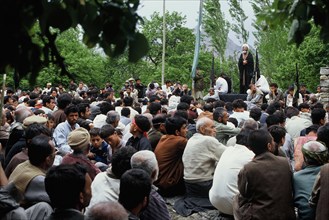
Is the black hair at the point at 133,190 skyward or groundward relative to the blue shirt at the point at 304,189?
skyward

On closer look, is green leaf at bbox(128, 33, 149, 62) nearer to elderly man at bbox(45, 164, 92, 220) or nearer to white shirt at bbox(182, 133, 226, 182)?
elderly man at bbox(45, 164, 92, 220)

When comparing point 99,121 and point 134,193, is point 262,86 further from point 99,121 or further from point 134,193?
point 134,193

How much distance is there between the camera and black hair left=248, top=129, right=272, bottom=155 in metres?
6.16

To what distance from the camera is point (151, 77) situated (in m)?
42.2

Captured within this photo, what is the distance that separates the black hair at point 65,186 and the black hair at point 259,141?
240cm

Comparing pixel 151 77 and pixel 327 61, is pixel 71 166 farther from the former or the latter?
pixel 151 77

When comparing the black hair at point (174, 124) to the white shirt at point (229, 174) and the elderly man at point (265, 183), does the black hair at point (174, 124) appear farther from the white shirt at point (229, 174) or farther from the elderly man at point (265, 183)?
the elderly man at point (265, 183)

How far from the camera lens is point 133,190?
4.53 m

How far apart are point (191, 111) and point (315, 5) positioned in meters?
8.53

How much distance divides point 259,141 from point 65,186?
259cm

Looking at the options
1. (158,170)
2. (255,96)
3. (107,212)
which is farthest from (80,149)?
(255,96)

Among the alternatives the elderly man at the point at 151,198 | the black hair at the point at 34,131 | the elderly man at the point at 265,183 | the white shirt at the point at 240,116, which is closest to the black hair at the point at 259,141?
the elderly man at the point at 265,183

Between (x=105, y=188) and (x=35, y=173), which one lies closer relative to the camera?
(x=35, y=173)

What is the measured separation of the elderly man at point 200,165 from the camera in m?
7.59
